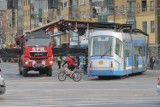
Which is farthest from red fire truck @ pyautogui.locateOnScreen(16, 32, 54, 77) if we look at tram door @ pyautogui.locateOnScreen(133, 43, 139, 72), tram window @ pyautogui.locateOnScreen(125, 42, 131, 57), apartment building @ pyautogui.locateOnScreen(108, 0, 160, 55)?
apartment building @ pyautogui.locateOnScreen(108, 0, 160, 55)

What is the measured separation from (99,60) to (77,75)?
1.84 m

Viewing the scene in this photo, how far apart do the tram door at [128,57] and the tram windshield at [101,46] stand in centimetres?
227

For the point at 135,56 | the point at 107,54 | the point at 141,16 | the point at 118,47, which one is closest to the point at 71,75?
the point at 107,54

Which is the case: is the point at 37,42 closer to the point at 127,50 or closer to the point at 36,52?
the point at 36,52

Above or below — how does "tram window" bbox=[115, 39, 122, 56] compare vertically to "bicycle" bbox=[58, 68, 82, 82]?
above

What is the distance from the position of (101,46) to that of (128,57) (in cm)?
363

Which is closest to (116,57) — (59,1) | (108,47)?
(108,47)

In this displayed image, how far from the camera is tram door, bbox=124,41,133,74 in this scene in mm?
39281

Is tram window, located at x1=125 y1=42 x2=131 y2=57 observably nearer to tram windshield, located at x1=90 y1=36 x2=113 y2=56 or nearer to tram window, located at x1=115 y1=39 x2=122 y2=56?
tram window, located at x1=115 y1=39 x2=122 y2=56

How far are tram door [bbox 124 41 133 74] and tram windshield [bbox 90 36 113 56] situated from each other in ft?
7.46

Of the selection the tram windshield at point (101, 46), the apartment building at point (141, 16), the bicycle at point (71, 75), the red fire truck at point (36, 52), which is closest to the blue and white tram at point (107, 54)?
the tram windshield at point (101, 46)

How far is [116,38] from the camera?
37.8 metres

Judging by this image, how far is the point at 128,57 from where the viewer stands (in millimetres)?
40250

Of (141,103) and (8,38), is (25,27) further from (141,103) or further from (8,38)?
(141,103)
